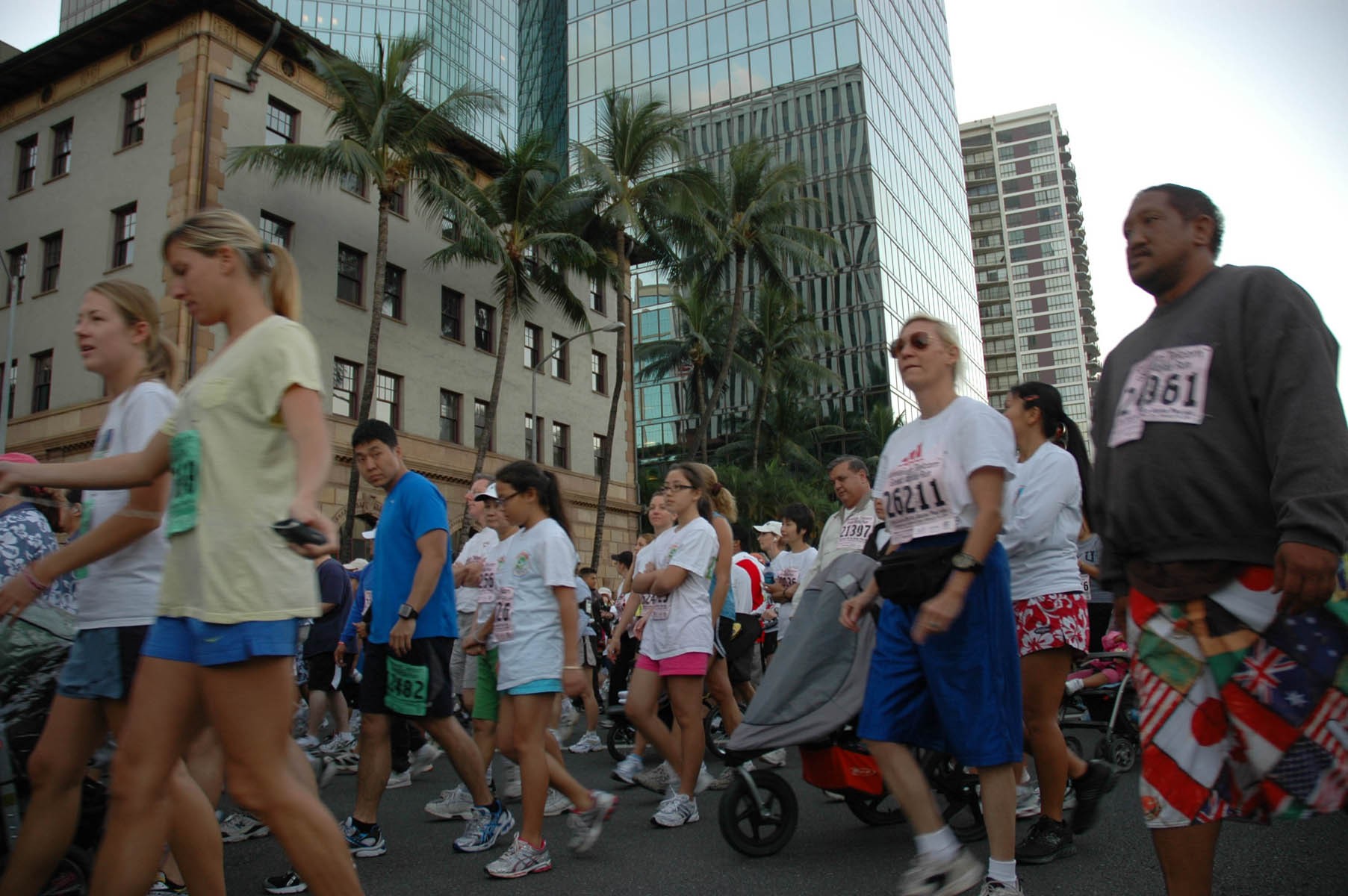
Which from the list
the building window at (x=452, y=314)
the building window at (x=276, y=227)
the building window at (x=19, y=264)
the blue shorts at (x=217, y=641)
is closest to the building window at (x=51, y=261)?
the building window at (x=19, y=264)

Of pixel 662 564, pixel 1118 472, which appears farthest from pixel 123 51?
pixel 1118 472

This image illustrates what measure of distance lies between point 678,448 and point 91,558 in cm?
5922

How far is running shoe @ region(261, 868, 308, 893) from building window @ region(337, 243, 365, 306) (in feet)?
79.6

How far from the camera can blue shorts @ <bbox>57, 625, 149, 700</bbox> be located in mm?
2906

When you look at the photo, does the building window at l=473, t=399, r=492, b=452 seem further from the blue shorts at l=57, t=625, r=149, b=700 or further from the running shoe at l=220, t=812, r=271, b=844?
the blue shorts at l=57, t=625, r=149, b=700

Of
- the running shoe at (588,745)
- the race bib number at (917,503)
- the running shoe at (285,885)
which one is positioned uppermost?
the race bib number at (917,503)

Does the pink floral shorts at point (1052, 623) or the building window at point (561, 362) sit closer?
the pink floral shorts at point (1052, 623)

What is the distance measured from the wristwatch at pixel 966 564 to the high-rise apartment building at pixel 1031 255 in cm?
12626

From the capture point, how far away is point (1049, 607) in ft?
14.0

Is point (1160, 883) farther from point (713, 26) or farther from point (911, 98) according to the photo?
point (911, 98)

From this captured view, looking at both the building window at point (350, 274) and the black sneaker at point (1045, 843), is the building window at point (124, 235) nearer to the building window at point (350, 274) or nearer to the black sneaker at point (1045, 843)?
the building window at point (350, 274)

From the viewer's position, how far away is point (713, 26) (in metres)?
62.1

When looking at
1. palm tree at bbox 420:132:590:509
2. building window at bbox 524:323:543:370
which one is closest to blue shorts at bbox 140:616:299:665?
palm tree at bbox 420:132:590:509

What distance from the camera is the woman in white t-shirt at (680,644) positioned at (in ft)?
17.5
